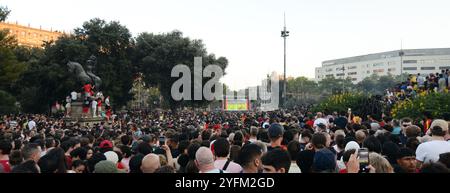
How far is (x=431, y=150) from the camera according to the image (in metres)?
5.35

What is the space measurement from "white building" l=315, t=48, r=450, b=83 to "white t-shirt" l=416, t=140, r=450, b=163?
346 feet

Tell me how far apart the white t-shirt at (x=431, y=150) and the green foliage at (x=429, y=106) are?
764 centimetres

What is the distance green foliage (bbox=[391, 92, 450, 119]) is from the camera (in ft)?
40.8

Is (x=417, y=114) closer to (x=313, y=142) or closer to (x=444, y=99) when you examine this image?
(x=444, y=99)

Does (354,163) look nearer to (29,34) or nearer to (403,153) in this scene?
(403,153)

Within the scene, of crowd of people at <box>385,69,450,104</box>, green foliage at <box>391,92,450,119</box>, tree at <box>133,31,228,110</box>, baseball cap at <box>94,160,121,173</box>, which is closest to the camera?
baseball cap at <box>94,160,121,173</box>

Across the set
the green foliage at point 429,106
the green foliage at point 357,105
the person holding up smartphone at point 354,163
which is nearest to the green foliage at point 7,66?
the green foliage at point 357,105

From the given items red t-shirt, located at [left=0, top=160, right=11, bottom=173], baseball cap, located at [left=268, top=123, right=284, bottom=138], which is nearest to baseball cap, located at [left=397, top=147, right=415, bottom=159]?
baseball cap, located at [left=268, top=123, right=284, bottom=138]

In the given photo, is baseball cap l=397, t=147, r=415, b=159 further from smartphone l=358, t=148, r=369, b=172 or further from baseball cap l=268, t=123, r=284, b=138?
baseball cap l=268, t=123, r=284, b=138

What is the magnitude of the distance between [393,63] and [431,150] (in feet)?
411

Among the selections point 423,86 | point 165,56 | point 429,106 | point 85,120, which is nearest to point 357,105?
point 423,86

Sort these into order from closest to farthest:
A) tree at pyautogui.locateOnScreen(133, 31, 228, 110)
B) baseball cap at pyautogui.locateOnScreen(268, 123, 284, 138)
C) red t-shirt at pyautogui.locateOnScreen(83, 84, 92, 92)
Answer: baseball cap at pyautogui.locateOnScreen(268, 123, 284, 138)
red t-shirt at pyautogui.locateOnScreen(83, 84, 92, 92)
tree at pyautogui.locateOnScreen(133, 31, 228, 110)

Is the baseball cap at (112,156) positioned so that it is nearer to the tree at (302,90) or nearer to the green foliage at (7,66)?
the green foliage at (7,66)

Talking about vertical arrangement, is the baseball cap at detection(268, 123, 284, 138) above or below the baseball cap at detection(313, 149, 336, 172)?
above
